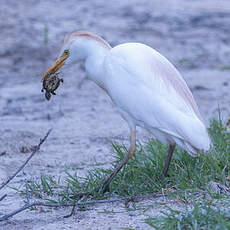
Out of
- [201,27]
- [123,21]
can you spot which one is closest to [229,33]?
[201,27]

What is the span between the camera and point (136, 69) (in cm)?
377

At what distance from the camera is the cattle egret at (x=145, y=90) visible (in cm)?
367

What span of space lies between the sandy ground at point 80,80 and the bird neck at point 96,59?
0.87 metres

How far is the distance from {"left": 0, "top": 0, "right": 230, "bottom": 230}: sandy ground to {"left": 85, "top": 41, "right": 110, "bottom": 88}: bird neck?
870mm

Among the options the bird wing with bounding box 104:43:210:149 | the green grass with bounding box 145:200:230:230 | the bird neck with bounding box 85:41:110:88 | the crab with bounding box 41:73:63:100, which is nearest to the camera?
the green grass with bounding box 145:200:230:230

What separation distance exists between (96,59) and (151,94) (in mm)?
458

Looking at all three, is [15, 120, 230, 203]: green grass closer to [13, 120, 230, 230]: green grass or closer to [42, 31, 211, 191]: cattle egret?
[13, 120, 230, 230]: green grass

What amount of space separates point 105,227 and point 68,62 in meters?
1.26

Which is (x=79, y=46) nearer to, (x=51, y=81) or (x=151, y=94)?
(x=51, y=81)

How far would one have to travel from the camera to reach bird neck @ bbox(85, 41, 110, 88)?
12.8 ft

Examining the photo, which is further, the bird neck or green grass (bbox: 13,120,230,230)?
the bird neck

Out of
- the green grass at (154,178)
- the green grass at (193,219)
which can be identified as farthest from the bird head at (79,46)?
the green grass at (193,219)

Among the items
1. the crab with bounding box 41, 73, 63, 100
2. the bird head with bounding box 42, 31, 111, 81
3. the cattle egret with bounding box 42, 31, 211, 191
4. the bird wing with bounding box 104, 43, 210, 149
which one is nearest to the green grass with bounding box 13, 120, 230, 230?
the cattle egret with bounding box 42, 31, 211, 191

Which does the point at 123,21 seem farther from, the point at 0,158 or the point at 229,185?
the point at 229,185
